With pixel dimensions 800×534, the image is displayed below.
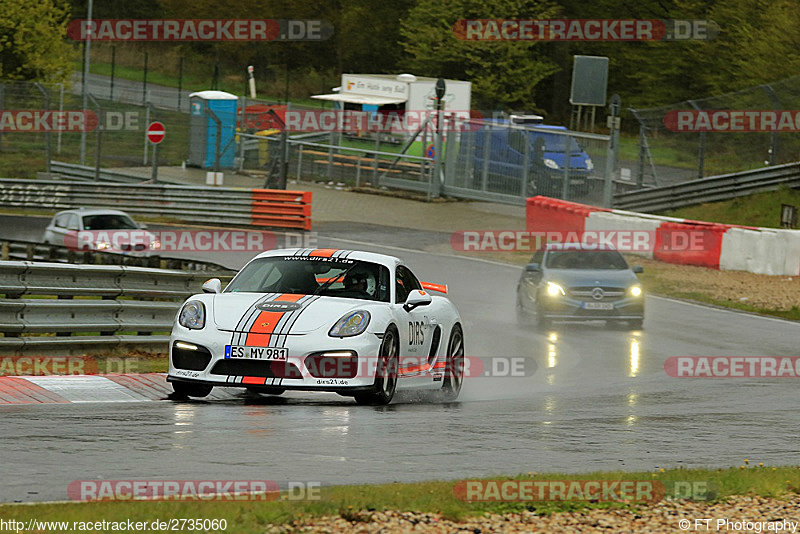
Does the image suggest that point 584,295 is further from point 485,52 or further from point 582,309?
point 485,52

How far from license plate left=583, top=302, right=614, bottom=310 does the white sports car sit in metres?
8.88

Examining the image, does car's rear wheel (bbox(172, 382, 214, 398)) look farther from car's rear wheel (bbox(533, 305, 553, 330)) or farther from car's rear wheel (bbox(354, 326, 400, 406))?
car's rear wheel (bbox(533, 305, 553, 330))

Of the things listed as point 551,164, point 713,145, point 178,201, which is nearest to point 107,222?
point 178,201

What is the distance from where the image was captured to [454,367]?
12859mm

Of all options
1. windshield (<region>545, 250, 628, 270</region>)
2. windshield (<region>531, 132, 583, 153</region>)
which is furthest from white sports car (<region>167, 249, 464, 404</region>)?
windshield (<region>531, 132, 583, 153</region>)

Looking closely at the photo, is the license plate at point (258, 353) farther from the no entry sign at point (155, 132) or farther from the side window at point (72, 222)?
the no entry sign at point (155, 132)

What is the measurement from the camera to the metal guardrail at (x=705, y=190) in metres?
34.7

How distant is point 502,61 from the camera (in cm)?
6625

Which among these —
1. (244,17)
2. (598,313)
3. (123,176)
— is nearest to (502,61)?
(244,17)

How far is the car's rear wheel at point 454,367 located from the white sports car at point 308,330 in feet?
2.19

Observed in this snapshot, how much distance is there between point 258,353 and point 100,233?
18.5 meters

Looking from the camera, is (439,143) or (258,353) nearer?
(258,353)

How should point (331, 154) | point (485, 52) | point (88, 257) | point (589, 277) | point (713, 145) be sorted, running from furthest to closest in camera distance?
point (485, 52), point (331, 154), point (713, 145), point (589, 277), point (88, 257)

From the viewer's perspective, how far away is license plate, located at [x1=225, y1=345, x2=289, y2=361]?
1019cm
